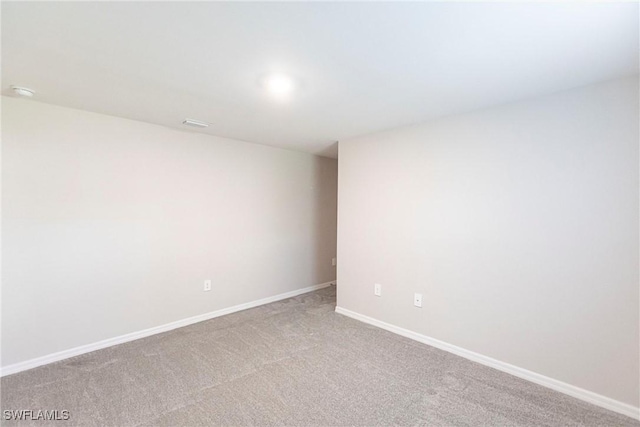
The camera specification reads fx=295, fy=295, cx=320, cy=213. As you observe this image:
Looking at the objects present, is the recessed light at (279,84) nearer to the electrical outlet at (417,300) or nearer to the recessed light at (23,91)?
the recessed light at (23,91)

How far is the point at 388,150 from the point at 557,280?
1845mm

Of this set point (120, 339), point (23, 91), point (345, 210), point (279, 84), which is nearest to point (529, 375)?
point (345, 210)

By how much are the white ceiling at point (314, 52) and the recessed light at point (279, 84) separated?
73mm

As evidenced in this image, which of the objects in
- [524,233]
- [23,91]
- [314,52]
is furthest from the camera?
[524,233]

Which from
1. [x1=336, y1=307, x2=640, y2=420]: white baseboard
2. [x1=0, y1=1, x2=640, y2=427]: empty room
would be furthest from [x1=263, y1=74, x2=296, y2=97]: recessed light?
[x1=336, y1=307, x2=640, y2=420]: white baseboard

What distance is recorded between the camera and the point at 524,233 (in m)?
2.28

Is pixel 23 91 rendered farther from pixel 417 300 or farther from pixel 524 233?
pixel 524 233

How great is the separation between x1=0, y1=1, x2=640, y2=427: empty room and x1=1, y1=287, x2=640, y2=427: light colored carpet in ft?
0.06

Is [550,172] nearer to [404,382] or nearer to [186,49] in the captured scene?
[404,382]

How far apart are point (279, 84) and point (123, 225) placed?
2070 millimetres

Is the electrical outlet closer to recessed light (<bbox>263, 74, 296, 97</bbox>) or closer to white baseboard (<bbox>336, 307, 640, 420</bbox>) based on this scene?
white baseboard (<bbox>336, 307, 640, 420</bbox>)

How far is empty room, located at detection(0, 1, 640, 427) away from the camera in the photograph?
154 cm

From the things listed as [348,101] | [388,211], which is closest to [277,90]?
[348,101]

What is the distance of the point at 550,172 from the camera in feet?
7.07
